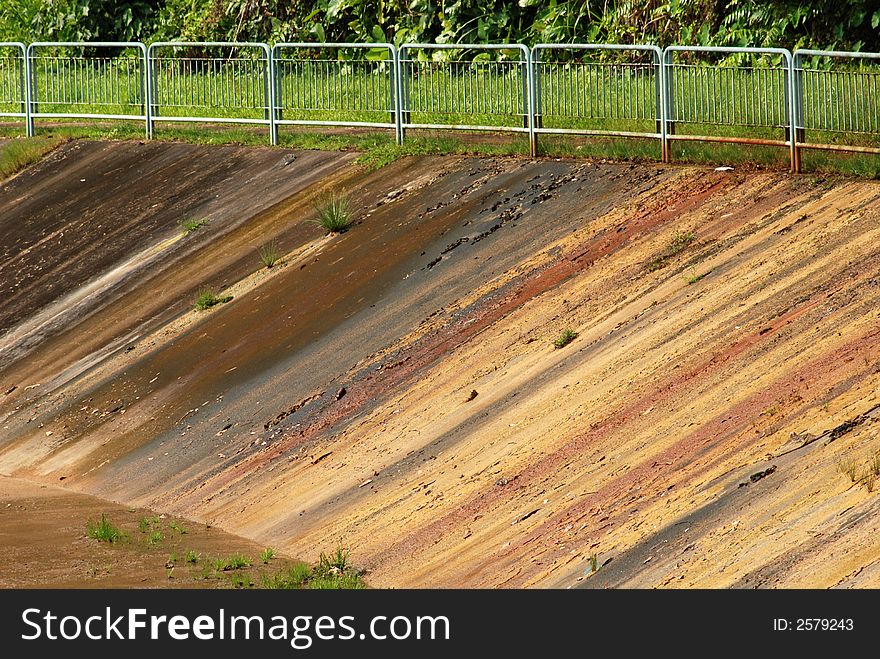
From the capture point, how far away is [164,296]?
56.2 ft

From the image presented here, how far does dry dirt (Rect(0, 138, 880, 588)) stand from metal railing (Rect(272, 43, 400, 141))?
1.70 metres

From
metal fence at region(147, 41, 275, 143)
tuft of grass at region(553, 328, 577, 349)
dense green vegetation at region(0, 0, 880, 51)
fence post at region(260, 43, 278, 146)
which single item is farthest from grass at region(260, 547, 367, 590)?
dense green vegetation at region(0, 0, 880, 51)

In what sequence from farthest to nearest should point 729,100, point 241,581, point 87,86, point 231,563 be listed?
point 87,86
point 729,100
point 231,563
point 241,581

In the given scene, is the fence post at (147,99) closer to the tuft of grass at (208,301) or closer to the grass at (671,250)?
the tuft of grass at (208,301)

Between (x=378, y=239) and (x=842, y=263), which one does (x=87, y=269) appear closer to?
(x=378, y=239)

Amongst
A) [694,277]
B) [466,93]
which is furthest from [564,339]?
[466,93]

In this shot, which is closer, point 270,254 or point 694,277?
point 694,277

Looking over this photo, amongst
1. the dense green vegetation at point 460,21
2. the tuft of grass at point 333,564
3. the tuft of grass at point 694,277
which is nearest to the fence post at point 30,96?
the dense green vegetation at point 460,21

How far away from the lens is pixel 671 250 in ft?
45.4

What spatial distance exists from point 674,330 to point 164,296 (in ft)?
23.3

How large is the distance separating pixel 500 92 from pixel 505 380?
6.45 meters

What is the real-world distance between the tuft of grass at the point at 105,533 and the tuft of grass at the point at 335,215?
5.97m

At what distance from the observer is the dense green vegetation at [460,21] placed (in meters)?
21.2

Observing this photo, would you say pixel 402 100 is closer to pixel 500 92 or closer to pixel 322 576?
pixel 500 92
